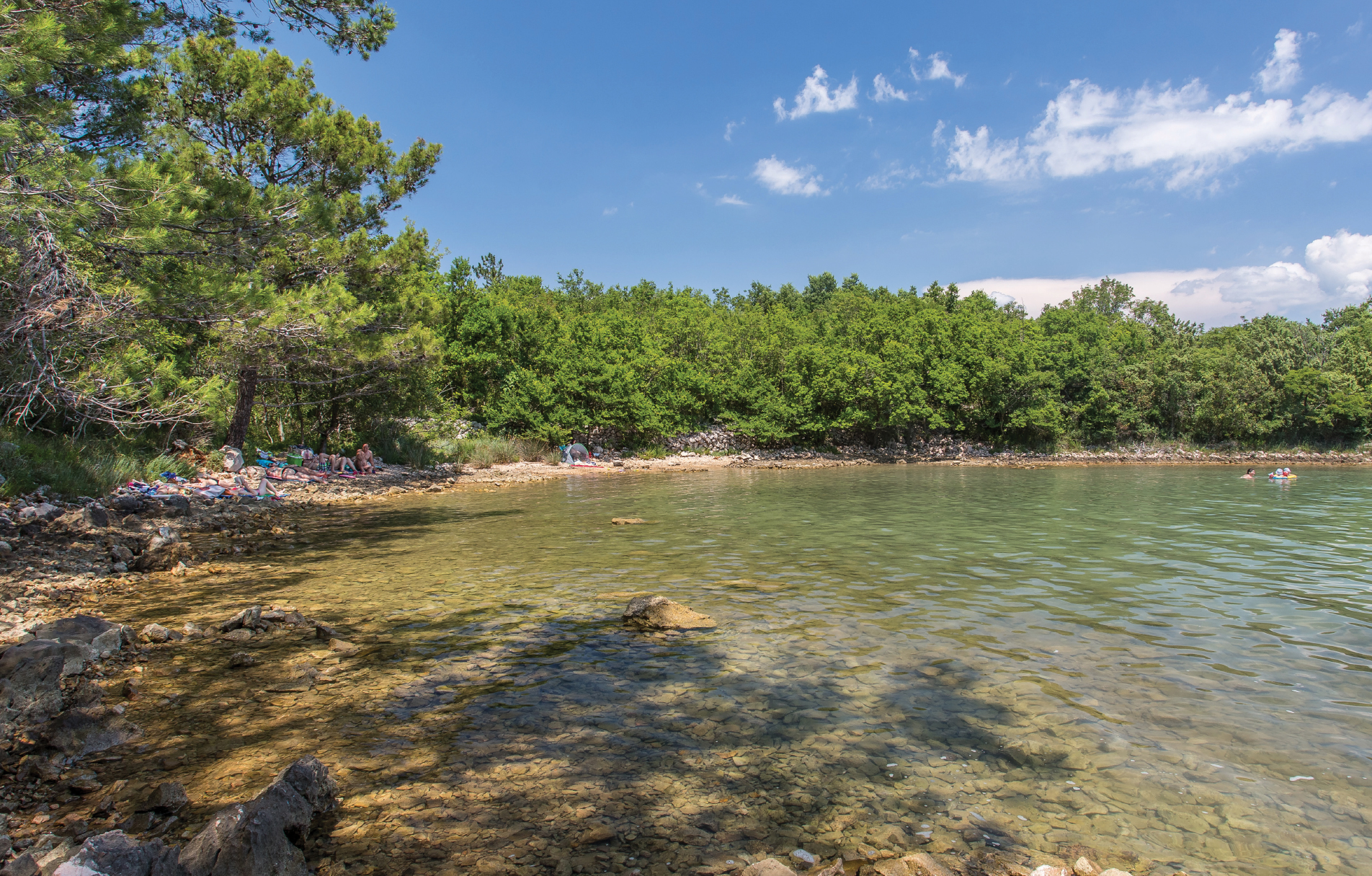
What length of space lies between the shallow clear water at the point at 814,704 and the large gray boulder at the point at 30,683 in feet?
2.80

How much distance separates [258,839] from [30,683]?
11.7ft

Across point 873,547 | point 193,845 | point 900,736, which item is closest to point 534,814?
point 193,845

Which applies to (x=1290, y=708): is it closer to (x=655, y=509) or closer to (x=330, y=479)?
(x=655, y=509)

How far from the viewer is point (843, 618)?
8.70m

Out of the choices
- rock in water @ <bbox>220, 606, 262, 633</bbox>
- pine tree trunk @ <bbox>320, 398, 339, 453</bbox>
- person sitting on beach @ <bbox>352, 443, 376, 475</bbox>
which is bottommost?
rock in water @ <bbox>220, 606, 262, 633</bbox>

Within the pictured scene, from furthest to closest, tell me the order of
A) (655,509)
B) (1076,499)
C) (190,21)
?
(1076,499)
(655,509)
(190,21)

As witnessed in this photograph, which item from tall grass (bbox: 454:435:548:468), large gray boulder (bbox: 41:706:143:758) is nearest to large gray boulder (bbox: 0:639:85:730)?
large gray boulder (bbox: 41:706:143:758)

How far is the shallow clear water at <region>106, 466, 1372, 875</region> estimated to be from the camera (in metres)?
4.18

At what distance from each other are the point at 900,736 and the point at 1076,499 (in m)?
22.7

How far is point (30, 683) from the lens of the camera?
5344mm

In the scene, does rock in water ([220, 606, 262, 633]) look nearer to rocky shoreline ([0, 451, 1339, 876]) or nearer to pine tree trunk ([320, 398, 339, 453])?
rocky shoreline ([0, 451, 1339, 876])

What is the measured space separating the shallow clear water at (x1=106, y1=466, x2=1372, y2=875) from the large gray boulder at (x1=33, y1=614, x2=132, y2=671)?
952mm

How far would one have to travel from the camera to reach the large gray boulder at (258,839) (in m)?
3.32

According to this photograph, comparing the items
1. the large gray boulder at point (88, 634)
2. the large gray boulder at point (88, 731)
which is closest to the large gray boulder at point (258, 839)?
the large gray boulder at point (88, 731)
